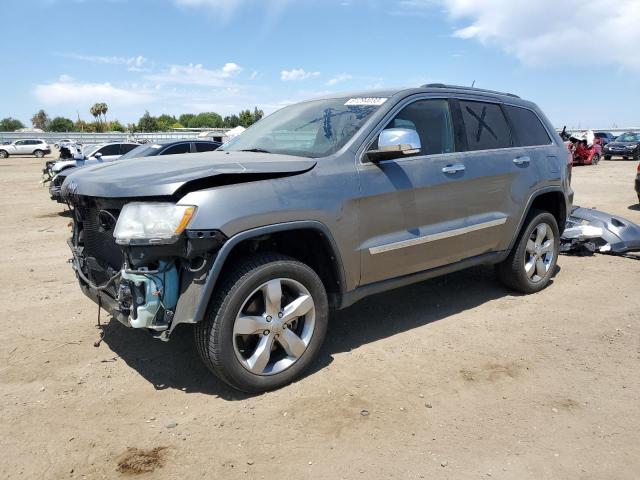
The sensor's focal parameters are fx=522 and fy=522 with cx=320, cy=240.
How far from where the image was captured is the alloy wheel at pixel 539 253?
5266mm

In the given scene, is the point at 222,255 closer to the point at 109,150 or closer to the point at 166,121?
the point at 109,150

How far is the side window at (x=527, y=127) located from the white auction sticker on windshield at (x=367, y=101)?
172 cm

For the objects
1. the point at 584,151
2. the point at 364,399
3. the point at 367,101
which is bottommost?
the point at 364,399

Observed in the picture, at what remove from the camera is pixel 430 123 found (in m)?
4.28

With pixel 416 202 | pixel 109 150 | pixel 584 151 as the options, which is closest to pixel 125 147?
pixel 109 150

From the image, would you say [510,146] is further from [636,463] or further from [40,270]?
[40,270]

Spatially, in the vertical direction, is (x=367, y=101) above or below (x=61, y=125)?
below

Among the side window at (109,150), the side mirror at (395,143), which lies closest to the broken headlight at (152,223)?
the side mirror at (395,143)

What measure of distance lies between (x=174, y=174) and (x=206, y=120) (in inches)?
4831

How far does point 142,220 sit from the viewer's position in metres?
2.95

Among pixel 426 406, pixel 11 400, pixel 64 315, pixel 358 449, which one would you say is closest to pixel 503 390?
pixel 426 406

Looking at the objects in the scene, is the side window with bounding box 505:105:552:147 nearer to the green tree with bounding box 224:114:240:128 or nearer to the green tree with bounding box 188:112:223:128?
the green tree with bounding box 224:114:240:128

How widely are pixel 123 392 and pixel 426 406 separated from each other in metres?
1.94

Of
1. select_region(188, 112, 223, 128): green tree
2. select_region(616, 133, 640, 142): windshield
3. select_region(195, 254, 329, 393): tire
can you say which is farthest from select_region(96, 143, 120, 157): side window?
Result: select_region(188, 112, 223, 128): green tree
